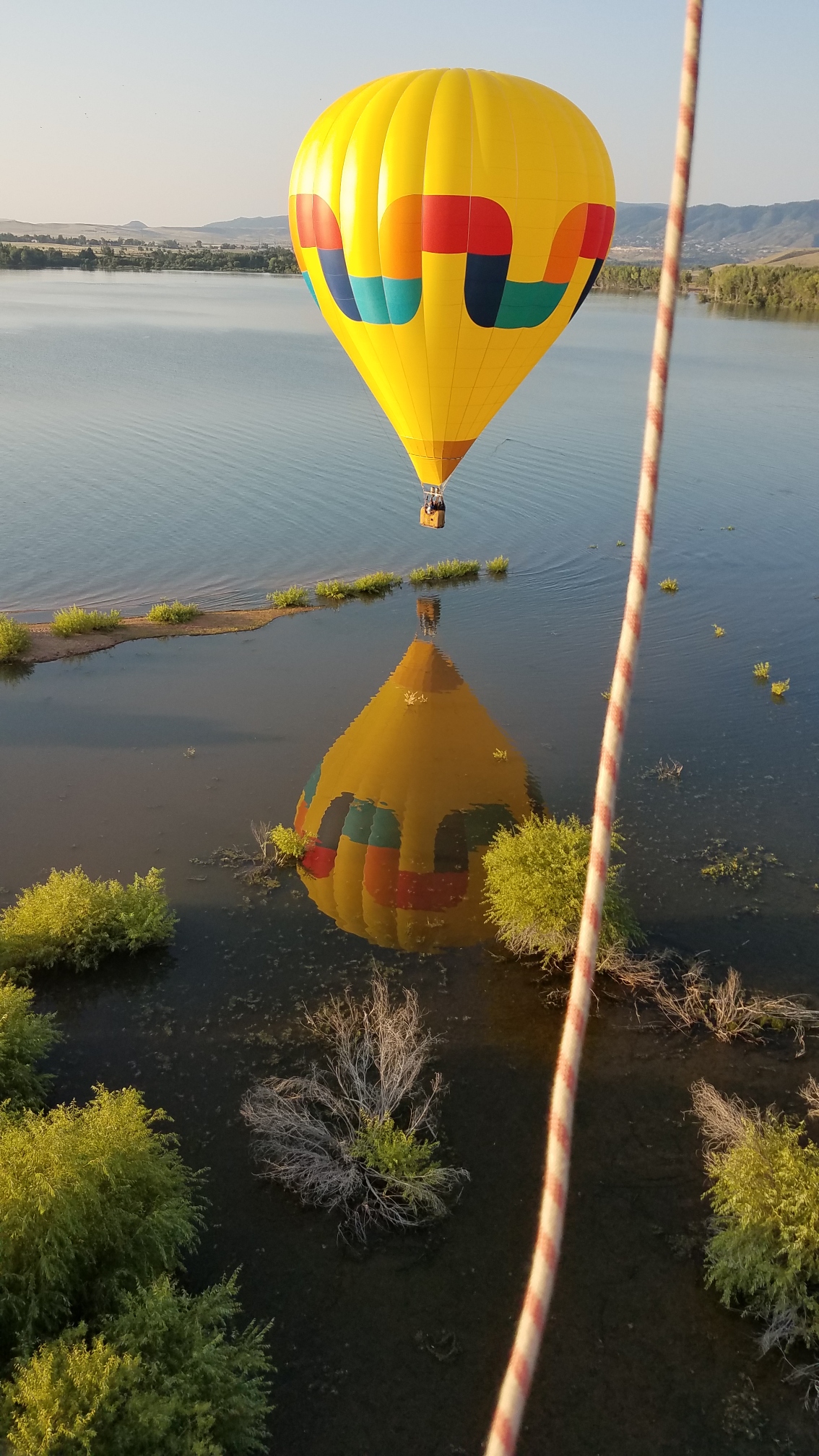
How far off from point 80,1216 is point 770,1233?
6.71 m

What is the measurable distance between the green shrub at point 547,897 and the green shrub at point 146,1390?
7.09m

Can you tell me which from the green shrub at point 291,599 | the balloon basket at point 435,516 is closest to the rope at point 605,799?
the balloon basket at point 435,516

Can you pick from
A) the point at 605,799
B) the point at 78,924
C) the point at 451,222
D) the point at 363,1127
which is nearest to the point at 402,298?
the point at 451,222

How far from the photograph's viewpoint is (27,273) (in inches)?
6407

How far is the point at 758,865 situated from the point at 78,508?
104 ft

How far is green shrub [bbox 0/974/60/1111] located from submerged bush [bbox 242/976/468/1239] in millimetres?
2612

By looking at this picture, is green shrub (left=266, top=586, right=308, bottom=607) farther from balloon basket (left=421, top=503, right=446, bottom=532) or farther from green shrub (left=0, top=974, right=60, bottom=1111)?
green shrub (left=0, top=974, right=60, bottom=1111)

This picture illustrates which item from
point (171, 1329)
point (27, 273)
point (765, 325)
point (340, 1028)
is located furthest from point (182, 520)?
point (27, 273)

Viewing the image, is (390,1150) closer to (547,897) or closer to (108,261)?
(547,897)

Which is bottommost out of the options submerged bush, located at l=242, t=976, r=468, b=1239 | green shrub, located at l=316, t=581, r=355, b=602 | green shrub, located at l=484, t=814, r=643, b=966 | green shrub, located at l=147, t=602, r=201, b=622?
submerged bush, located at l=242, t=976, r=468, b=1239

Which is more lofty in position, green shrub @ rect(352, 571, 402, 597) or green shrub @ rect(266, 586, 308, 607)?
green shrub @ rect(352, 571, 402, 597)

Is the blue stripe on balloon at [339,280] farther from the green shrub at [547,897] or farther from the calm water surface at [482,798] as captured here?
the green shrub at [547,897]

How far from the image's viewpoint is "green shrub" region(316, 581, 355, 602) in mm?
31328

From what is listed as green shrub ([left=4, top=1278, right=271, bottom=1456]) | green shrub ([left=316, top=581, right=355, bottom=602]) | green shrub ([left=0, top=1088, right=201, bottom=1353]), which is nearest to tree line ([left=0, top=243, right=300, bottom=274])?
green shrub ([left=316, top=581, right=355, bottom=602])
